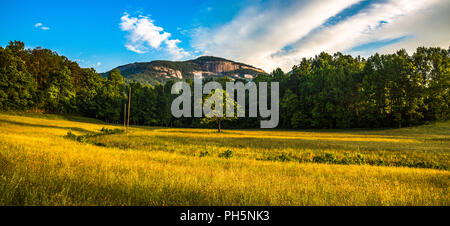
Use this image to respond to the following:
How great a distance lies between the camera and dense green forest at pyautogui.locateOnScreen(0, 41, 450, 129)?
51469 mm

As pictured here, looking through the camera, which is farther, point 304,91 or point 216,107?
point 304,91

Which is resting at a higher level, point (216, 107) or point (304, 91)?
point (304, 91)

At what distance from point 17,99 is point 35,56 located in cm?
2913

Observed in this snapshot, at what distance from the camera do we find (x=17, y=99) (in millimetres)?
64125

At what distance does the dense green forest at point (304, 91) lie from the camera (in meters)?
51.5

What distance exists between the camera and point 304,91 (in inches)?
3066
